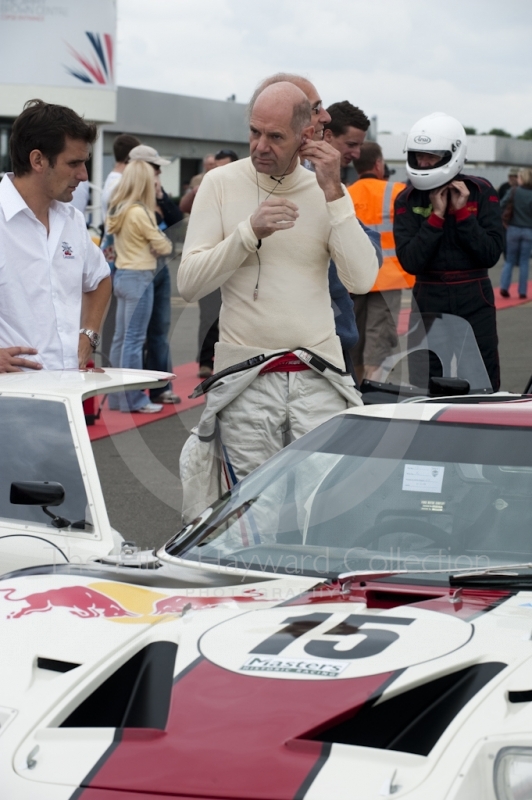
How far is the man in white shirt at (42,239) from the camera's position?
177 inches

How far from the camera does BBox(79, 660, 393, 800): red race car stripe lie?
211 centimetres

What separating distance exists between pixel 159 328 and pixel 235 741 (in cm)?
807

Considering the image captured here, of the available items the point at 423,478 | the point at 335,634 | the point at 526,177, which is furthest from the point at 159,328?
the point at 526,177

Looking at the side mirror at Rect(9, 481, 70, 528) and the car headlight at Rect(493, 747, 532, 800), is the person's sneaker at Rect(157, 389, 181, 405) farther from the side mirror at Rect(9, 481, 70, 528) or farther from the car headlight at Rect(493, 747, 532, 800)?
the car headlight at Rect(493, 747, 532, 800)

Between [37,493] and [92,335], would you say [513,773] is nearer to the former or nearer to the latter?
[37,493]

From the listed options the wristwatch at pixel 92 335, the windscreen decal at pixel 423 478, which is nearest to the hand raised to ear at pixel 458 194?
the wristwatch at pixel 92 335

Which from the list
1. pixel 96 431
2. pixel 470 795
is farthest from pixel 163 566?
pixel 96 431

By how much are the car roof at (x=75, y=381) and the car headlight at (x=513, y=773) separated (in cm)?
217

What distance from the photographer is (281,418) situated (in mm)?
4461

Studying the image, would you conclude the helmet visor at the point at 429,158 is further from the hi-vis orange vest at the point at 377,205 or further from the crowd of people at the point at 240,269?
the hi-vis orange vest at the point at 377,205

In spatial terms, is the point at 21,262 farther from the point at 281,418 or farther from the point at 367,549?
the point at 367,549

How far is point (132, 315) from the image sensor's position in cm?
971

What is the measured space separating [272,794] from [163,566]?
1365 mm

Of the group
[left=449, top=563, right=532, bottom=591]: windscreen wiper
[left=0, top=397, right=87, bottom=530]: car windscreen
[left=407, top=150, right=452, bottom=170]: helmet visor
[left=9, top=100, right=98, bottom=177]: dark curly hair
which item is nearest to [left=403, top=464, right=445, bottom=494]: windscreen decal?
[left=449, top=563, right=532, bottom=591]: windscreen wiper
